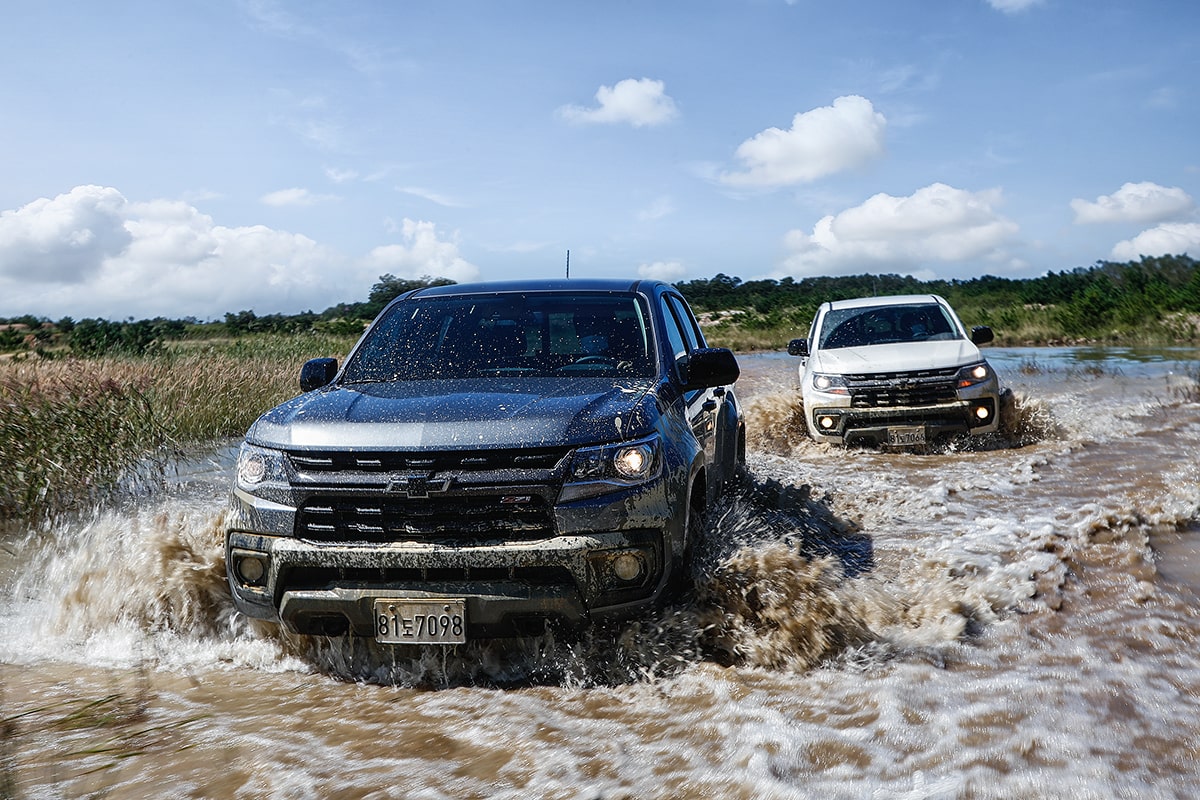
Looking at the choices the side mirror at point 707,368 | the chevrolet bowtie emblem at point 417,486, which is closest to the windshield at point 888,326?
the side mirror at point 707,368

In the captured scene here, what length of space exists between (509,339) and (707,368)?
994mm

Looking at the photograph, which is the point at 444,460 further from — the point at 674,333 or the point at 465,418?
the point at 674,333

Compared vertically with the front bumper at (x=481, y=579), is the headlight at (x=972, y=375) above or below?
above

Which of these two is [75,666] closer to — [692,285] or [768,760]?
[768,760]

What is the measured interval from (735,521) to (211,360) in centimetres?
1070

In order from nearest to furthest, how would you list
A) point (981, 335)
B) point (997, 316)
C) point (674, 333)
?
point (674, 333), point (981, 335), point (997, 316)

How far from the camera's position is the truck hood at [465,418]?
3764mm

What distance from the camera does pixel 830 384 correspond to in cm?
1046

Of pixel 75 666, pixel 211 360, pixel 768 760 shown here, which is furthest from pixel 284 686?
pixel 211 360

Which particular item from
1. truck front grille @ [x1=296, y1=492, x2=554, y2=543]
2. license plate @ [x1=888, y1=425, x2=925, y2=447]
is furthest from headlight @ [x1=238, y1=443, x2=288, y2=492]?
license plate @ [x1=888, y1=425, x2=925, y2=447]

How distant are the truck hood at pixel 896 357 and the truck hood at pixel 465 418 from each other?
A: 6451 millimetres

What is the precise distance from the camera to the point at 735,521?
5258 mm

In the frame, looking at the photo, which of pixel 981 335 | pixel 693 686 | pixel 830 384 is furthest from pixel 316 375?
pixel 981 335

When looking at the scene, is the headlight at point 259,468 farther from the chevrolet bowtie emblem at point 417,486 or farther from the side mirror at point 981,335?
the side mirror at point 981,335
